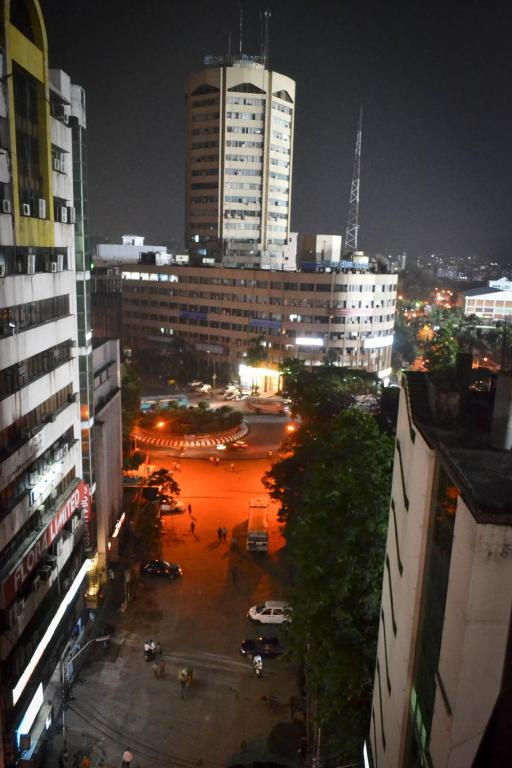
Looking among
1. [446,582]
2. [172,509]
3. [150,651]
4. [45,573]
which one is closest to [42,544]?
[45,573]

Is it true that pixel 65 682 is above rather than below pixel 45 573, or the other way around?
below

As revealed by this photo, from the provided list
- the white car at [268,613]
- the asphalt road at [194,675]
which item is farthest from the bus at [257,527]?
the white car at [268,613]

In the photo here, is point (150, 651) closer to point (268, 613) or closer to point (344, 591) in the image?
point (268, 613)

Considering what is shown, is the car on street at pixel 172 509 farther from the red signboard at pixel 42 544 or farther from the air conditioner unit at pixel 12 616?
the air conditioner unit at pixel 12 616

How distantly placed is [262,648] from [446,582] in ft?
46.8

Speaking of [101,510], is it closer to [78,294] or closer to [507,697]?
[78,294]

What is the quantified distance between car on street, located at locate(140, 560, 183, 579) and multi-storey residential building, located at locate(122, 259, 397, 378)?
3877 centimetres

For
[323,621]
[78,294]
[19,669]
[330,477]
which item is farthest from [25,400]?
[323,621]

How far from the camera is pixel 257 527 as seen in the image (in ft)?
92.6

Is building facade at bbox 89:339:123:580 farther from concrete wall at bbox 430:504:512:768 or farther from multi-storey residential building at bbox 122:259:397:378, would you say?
multi-storey residential building at bbox 122:259:397:378

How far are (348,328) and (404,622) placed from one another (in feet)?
175

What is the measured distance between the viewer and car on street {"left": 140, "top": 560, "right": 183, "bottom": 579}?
25.1m

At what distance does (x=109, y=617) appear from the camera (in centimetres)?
2234

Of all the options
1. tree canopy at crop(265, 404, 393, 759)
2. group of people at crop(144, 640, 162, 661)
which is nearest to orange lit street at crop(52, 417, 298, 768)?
group of people at crop(144, 640, 162, 661)
